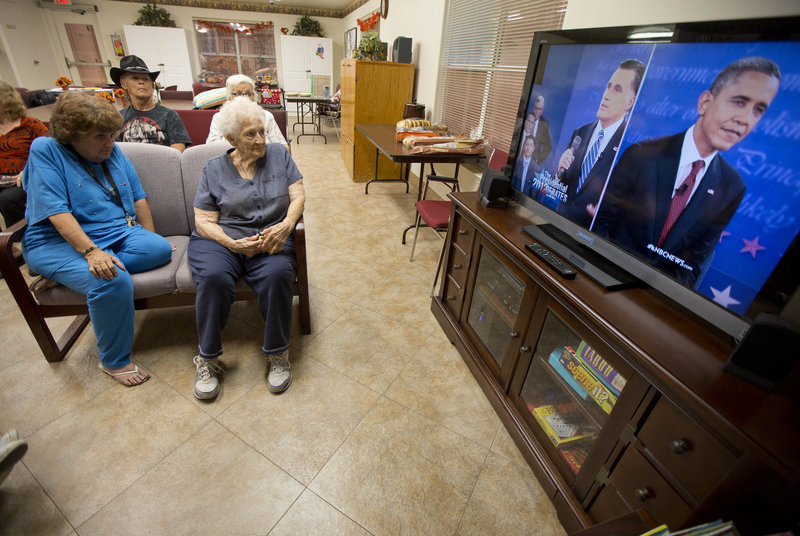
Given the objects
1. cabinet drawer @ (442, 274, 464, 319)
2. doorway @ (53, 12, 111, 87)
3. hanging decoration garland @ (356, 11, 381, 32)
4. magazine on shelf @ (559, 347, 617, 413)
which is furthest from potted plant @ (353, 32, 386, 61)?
doorway @ (53, 12, 111, 87)

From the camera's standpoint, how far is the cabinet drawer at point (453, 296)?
6.28 ft

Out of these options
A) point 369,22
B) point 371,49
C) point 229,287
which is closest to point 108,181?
point 229,287

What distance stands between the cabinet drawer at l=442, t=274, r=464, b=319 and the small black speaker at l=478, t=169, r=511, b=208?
1.53 feet

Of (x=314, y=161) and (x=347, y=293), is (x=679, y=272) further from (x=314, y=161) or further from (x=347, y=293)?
(x=314, y=161)

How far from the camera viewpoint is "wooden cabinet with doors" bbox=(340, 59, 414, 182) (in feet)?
13.4

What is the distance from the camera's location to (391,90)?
4262 mm

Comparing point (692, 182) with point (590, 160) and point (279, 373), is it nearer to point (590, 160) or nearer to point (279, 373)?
point (590, 160)

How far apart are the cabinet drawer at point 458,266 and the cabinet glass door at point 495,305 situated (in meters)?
0.09

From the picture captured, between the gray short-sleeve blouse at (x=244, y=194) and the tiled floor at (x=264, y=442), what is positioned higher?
the gray short-sleeve blouse at (x=244, y=194)

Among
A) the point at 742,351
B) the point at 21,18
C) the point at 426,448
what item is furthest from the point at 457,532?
the point at 21,18

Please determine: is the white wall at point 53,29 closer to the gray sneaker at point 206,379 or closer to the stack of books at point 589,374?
the gray sneaker at point 206,379

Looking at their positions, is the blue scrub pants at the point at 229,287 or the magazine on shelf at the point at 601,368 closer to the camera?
the magazine on shelf at the point at 601,368

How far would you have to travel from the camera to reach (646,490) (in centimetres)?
93

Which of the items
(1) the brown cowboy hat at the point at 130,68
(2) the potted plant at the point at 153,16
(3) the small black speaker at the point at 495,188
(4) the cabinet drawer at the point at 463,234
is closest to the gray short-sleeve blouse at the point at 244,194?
(4) the cabinet drawer at the point at 463,234
